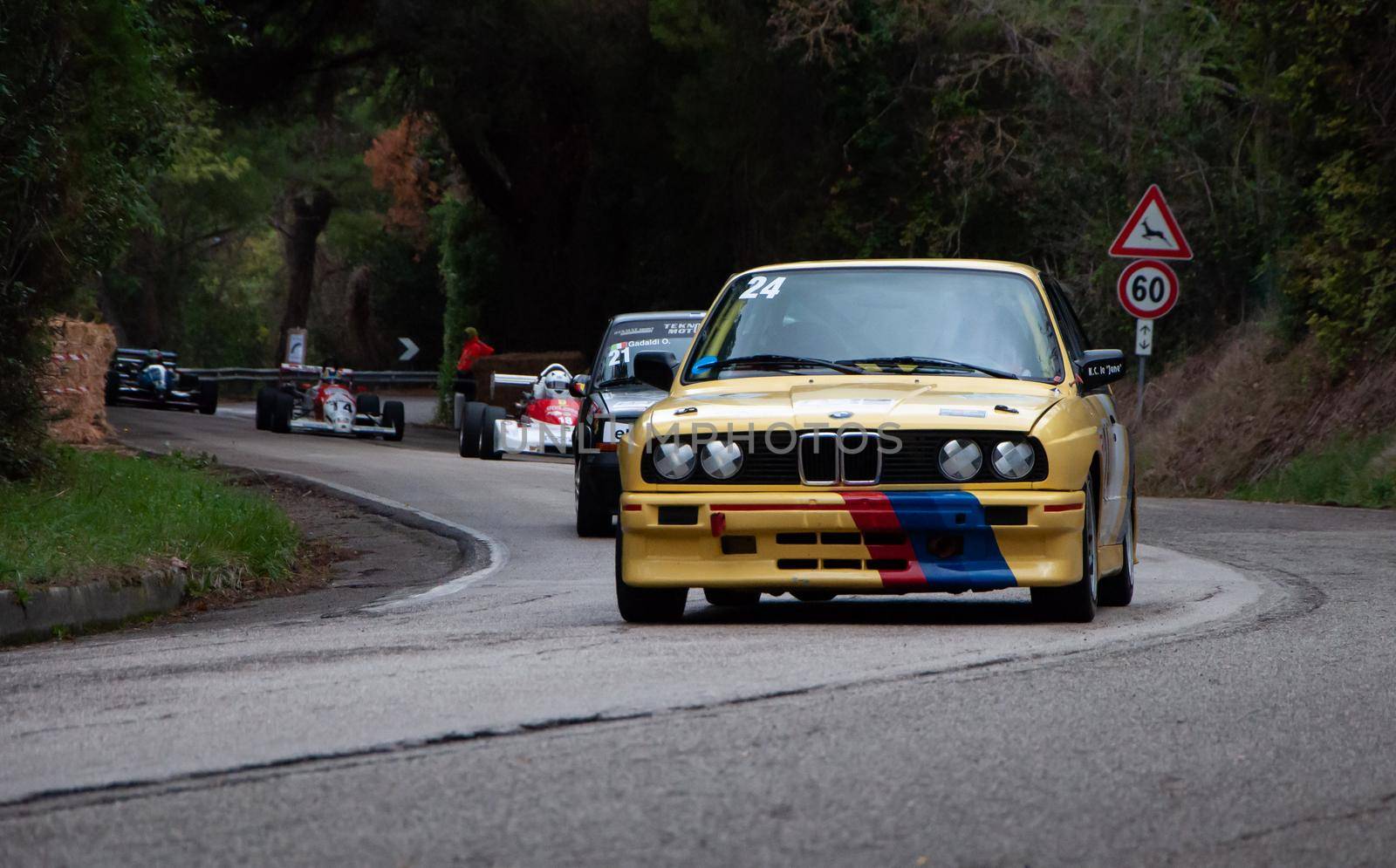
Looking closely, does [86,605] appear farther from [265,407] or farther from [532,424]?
[265,407]

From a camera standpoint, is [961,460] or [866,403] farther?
[866,403]

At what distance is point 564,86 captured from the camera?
3581cm

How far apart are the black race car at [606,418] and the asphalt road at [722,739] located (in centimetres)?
578

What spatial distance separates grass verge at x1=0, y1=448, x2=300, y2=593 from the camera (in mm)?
10633

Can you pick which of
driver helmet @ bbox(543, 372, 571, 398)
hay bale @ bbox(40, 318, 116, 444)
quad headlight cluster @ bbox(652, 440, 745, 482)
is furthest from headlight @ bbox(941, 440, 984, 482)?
driver helmet @ bbox(543, 372, 571, 398)

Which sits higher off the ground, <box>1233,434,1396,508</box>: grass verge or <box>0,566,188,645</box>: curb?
<box>1233,434,1396,508</box>: grass verge

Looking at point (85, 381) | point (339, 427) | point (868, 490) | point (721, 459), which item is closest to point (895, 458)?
point (868, 490)

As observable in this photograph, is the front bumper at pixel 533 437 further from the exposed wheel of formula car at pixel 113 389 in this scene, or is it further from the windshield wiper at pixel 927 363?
the exposed wheel of formula car at pixel 113 389

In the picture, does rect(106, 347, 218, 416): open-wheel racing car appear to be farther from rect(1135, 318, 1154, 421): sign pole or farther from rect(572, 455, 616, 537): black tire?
rect(572, 455, 616, 537): black tire

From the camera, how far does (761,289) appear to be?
32.8ft

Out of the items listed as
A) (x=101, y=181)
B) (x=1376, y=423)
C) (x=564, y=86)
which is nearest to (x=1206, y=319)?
(x=1376, y=423)

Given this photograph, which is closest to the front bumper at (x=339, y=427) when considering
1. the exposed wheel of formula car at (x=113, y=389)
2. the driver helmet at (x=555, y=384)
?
the driver helmet at (x=555, y=384)

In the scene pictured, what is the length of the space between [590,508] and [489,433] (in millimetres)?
10262

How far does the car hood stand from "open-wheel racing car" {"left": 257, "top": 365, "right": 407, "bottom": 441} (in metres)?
24.5
